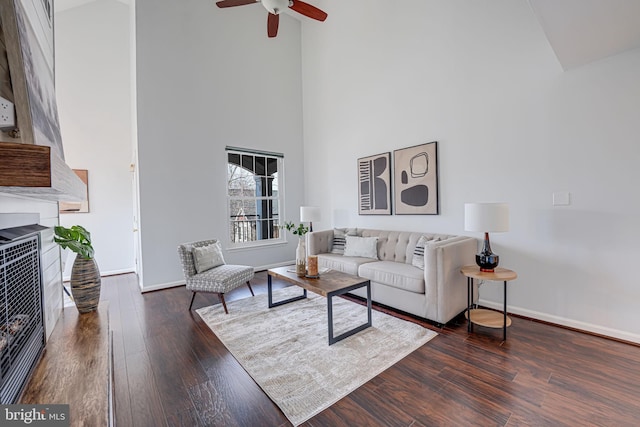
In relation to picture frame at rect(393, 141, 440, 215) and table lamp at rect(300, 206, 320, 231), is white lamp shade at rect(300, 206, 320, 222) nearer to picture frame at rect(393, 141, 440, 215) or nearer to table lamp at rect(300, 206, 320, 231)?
table lamp at rect(300, 206, 320, 231)

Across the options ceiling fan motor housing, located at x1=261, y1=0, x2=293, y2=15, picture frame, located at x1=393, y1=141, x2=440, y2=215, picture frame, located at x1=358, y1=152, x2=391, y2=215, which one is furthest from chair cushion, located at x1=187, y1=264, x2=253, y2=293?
ceiling fan motor housing, located at x1=261, y1=0, x2=293, y2=15

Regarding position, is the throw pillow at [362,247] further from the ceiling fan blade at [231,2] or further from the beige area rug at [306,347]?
the ceiling fan blade at [231,2]

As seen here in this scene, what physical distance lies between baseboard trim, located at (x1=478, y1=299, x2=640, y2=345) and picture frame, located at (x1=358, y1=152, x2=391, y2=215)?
1.87m

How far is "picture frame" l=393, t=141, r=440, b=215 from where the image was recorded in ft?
11.7

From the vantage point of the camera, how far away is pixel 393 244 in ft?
12.5

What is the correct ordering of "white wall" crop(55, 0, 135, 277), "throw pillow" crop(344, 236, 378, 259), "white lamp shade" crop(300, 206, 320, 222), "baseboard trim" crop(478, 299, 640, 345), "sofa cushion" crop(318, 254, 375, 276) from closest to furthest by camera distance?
"baseboard trim" crop(478, 299, 640, 345)
"sofa cushion" crop(318, 254, 375, 276)
"throw pillow" crop(344, 236, 378, 259)
"white lamp shade" crop(300, 206, 320, 222)
"white wall" crop(55, 0, 135, 277)

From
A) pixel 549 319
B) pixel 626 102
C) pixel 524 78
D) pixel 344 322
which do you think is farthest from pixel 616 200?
pixel 344 322

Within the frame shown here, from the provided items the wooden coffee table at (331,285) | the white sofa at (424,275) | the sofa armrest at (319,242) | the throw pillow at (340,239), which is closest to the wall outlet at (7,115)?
the wooden coffee table at (331,285)

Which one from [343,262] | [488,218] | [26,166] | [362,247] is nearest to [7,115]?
[26,166]

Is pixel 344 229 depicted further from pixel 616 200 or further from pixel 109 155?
pixel 109 155

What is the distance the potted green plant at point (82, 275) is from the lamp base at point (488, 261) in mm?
3675

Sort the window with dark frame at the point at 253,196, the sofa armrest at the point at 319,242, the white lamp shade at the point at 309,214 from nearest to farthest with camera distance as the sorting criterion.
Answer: the sofa armrest at the point at 319,242
the white lamp shade at the point at 309,214
the window with dark frame at the point at 253,196

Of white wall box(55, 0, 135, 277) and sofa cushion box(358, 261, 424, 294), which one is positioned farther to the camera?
white wall box(55, 0, 135, 277)

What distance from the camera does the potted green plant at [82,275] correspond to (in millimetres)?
2467
